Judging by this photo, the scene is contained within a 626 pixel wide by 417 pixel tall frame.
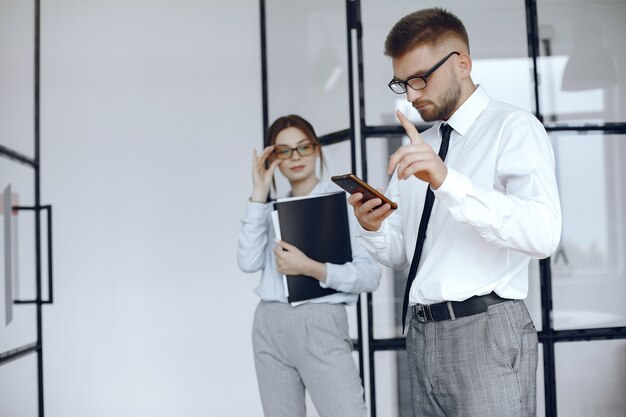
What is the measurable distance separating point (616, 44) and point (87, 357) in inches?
137

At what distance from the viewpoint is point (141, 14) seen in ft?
14.6

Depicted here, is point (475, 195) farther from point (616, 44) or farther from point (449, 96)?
point (616, 44)

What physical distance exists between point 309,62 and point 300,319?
137 centimetres

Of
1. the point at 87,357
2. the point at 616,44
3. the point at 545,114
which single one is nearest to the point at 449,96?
the point at 545,114

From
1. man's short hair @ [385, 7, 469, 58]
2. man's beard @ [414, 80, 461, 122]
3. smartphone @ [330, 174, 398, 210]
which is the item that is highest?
man's short hair @ [385, 7, 469, 58]

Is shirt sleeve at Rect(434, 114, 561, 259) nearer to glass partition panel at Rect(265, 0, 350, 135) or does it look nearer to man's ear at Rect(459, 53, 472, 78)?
man's ear at Rect(459, 53, 472, 78)

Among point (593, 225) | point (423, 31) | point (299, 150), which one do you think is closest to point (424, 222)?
point (423, 31)

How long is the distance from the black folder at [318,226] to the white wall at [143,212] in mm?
2024

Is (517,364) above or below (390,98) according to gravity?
below

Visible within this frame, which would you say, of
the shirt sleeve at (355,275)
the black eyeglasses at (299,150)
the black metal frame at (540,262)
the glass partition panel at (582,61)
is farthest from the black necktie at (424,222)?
the glass partition panel at (582,61)

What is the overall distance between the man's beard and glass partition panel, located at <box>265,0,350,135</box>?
1.18 m

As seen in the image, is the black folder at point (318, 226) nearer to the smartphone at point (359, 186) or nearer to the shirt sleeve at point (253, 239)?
the shirt sleeve at point (253, 239)

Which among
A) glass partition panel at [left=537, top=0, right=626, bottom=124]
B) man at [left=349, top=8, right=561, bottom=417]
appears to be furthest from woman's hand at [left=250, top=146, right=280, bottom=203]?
glass partition panel at [left=537, top=0, right=626, bottom=124]

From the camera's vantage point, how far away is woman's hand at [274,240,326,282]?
234 cm
